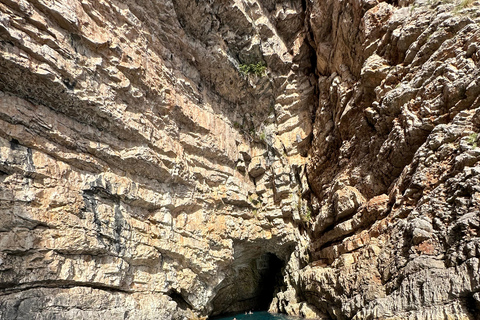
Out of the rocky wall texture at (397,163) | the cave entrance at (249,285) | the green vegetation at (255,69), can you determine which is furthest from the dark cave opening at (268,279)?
the green vegetation at (255,69)

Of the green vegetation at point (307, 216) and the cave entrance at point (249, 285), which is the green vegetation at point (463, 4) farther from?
the cave entrance at point (249, 285)

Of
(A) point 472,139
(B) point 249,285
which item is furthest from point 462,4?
(B) point 249,285

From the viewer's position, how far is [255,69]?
2055cm

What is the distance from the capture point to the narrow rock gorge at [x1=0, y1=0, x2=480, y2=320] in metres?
10.4

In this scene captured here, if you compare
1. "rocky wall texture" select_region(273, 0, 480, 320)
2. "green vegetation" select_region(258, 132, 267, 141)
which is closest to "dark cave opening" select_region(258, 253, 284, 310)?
"rocky wall texture" select_region(273, 0, 480, 320)

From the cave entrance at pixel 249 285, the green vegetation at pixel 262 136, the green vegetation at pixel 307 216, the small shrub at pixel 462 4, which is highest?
the small shrub at pixel 462 4

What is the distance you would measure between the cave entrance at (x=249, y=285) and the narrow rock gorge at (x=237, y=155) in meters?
0.60

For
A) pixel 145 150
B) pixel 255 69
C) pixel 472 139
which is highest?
pixel 255 69

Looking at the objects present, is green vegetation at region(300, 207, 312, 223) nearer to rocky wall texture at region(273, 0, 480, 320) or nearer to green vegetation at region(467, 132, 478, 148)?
rocky wall texture at region(273, 0, 480, 320)

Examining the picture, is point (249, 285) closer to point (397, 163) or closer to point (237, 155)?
point (237, 155)

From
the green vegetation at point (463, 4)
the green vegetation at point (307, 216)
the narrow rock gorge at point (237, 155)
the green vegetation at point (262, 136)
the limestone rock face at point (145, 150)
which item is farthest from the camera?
the green vegetation at point (262, 136)

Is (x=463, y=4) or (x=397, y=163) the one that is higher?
(x=463, y=4)

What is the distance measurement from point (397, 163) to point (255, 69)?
38.5 ft

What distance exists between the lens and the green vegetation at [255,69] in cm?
2033
